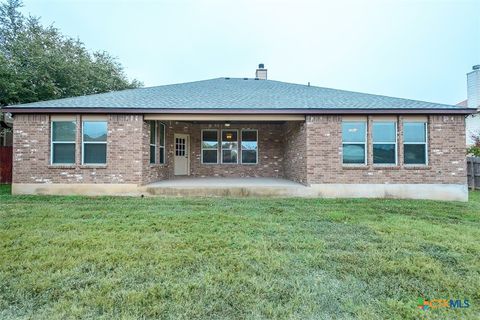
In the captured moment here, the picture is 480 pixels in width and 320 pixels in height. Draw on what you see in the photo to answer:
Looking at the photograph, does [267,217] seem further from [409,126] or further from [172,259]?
[409,126]

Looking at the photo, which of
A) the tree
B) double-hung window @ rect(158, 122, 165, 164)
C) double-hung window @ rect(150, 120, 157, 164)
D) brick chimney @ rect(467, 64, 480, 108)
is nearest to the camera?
double-hung window @ rect(150, 120, 157, 164)

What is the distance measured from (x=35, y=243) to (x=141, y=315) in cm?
286

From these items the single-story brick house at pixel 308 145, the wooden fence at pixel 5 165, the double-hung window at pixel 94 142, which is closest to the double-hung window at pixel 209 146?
the single-story brick house at pixel 308 145

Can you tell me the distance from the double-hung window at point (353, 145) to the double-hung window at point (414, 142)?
132cm

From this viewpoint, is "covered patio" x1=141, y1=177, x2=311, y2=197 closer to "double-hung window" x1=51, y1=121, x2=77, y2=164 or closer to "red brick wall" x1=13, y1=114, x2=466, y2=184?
"red brick wall" x1=13, y1=114, x2=466, y2=184

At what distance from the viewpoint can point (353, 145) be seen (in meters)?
8.15

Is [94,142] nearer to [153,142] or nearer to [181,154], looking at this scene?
[153,142]

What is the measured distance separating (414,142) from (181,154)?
9476 mm

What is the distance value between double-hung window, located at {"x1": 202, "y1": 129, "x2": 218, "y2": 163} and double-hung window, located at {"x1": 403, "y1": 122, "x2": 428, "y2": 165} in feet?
25.7

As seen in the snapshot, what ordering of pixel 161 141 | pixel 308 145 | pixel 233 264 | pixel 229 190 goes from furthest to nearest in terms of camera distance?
1. pixel 161 141
2. pixel 229 190
3. pixel 308 145
4. pixel 233 264

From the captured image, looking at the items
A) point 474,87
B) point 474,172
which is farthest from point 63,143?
point 474,87

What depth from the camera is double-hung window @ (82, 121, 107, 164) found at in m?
8.14

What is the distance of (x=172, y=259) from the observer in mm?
3312

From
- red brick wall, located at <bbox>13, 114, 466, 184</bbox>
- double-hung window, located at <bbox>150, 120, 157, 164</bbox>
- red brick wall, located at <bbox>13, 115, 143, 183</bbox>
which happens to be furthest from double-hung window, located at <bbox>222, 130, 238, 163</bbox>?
red brick wall, located at <bbox>13, 115, 143, 183</bbox>
